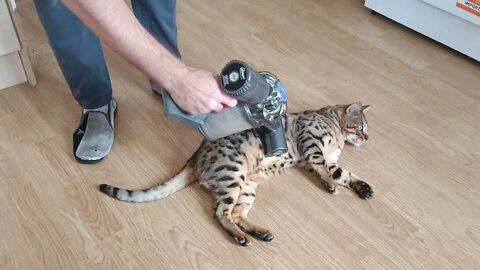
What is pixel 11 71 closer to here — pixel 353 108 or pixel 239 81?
pixel 239 81

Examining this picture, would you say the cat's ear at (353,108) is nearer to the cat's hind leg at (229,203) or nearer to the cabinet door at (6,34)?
the cat's hind leg at (229,203)

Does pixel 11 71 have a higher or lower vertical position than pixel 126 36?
lower

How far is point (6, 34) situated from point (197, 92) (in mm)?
950

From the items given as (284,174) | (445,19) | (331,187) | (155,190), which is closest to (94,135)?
(155,190)

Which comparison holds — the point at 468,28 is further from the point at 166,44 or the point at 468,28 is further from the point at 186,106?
the point at 186,106

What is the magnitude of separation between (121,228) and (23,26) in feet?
4.01

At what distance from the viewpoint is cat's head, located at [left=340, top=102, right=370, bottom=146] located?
5.73 ft

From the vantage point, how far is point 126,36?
1.19 metres

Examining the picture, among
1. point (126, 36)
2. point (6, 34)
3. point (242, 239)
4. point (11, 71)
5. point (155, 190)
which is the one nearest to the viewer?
point (126, 36)

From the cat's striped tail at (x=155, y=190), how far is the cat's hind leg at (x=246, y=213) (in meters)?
0.17

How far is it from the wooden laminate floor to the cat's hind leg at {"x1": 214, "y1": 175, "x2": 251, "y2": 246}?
0.11 feet

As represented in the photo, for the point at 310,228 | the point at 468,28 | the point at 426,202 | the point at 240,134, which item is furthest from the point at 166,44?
the point at 468,28

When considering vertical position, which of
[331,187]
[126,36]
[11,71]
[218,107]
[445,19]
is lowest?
[11,71]

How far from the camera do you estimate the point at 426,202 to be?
62.9 inches
